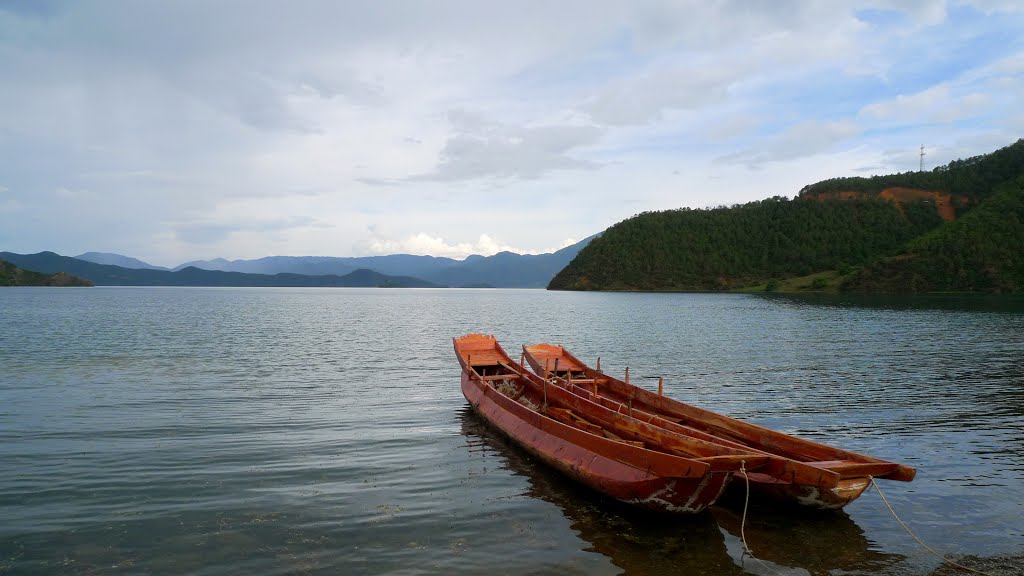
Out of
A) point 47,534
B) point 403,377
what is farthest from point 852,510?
point 403,377

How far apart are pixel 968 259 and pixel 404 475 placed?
16343 centimetres

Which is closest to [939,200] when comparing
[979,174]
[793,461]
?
[979,174]

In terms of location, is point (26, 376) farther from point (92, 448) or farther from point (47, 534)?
point (47, 534)

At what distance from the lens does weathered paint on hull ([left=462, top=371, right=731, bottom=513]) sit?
11242 mm

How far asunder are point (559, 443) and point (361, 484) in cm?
496

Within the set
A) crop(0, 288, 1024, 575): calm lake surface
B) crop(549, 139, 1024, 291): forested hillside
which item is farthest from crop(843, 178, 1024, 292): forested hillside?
crop(0, 288, 1024, 575): calm lake surface

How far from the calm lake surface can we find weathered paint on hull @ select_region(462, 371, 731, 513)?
54 centimetres

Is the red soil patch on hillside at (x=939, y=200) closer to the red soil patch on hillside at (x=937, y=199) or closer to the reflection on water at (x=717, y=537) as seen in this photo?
the red soil patch on hillside at (x=937, y=199)

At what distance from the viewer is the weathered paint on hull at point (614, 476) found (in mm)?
11242

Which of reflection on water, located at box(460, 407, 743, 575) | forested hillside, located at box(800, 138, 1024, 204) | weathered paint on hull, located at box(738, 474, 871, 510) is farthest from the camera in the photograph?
forested hillside, located at box(800, 138, 1024, 204)

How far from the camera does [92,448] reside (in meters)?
16.7

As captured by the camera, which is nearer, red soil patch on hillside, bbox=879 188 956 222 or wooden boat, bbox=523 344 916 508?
wooden boat, bbox=523 344 916 508

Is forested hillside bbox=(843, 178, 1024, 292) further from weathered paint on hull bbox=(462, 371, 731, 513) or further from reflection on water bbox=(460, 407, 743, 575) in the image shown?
reflection on water bbox=(460, 407, 743, 575)

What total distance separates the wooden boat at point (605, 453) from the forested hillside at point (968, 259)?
151816mm
